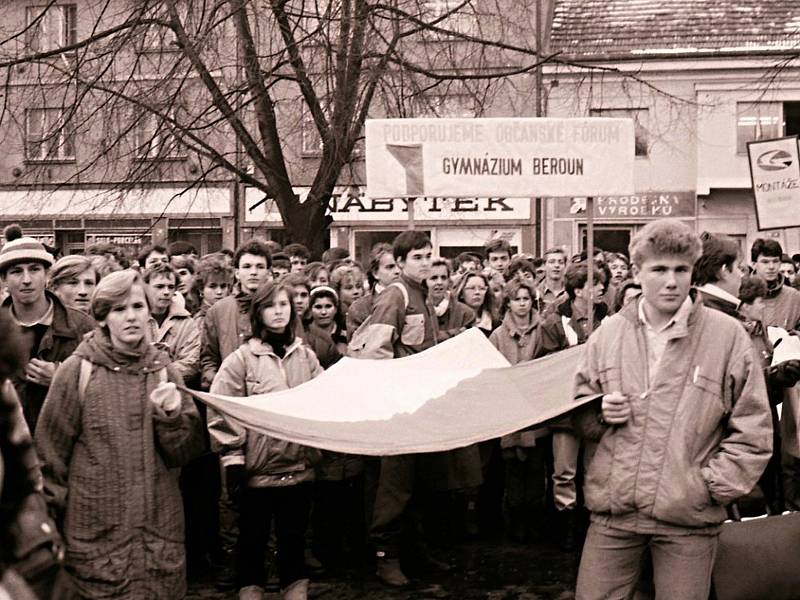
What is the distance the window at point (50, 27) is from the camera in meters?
Result: 15.4

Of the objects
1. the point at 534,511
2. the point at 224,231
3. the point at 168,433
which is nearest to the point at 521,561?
the point at 534,511

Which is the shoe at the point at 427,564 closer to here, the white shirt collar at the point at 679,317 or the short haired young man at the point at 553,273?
the white shirt collar at the point at 679,317

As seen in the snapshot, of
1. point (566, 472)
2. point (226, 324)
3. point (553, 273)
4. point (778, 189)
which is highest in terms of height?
point (778, 189)

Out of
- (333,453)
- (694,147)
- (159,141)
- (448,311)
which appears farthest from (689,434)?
(694,147)

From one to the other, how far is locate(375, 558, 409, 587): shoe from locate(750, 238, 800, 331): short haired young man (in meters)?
3.80

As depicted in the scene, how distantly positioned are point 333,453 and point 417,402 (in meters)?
0.98

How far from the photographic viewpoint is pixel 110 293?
5145 millimetres

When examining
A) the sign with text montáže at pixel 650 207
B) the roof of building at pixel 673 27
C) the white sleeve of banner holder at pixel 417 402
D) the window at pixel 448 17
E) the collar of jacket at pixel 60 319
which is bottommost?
the white sleeve of banner holder at pixel 417 402

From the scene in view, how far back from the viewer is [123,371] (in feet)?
16.8

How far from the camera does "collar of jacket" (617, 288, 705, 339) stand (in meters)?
4.40

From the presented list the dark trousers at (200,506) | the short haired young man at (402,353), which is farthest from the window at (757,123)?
the dark trousers at (200,506)

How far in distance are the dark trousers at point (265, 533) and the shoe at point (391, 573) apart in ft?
4.10

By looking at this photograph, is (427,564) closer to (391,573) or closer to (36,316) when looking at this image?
(391,573)

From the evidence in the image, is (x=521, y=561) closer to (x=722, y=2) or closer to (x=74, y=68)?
(x=74, y=68)
